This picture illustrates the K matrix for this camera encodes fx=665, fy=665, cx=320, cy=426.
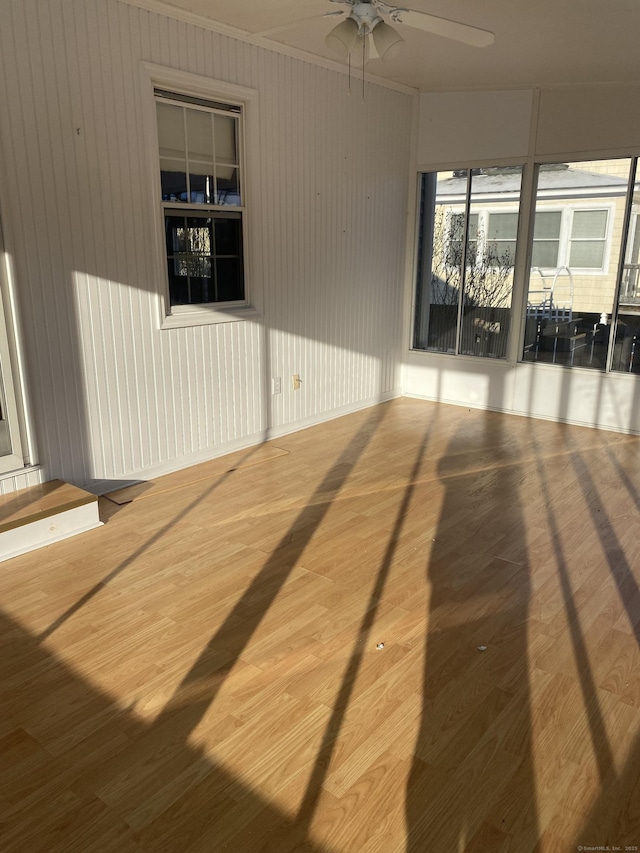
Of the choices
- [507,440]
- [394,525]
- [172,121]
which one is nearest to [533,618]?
[394,525]

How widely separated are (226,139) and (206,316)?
1.26 m

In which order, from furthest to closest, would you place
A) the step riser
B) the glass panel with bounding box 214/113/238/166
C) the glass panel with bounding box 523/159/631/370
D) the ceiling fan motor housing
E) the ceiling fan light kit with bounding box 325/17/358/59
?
the glass panel with bounding box 523/159/631/370 → the glass panel with bounding box 214/113/238/166 → the step riser → the ceiling fan light kit with bounding box 325/17/358/59 → the ceiling fan motor housing

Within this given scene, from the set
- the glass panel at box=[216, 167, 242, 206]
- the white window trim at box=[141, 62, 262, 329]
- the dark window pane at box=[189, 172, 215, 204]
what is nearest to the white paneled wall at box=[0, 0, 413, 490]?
the white window trim at box=[141, 62, 262, 329]

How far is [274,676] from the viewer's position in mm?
2496

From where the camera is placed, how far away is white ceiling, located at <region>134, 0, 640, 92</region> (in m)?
3.83

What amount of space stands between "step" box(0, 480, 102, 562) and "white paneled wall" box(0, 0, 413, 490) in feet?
0.79

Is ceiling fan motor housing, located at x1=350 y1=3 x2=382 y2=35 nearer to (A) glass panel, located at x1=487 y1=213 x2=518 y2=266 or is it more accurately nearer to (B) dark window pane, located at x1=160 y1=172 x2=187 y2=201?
(B) dark window pane, located at x1=160 y1=172 x2=187 y2=201

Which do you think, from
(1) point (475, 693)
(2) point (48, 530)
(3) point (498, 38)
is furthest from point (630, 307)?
(2) point (48, 530)

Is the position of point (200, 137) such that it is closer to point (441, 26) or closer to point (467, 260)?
point (441, 26)

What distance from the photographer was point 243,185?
190 inches

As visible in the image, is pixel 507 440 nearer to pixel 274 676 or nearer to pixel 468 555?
pixel 468 555

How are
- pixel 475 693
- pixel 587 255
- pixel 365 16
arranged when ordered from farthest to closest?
pixel 587 255
pixel 365 16
pixel 475 693

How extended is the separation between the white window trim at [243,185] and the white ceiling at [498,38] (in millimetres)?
379

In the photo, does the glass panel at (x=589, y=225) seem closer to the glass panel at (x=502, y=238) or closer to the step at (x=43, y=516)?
the glass panel at (x=502, y=238)
